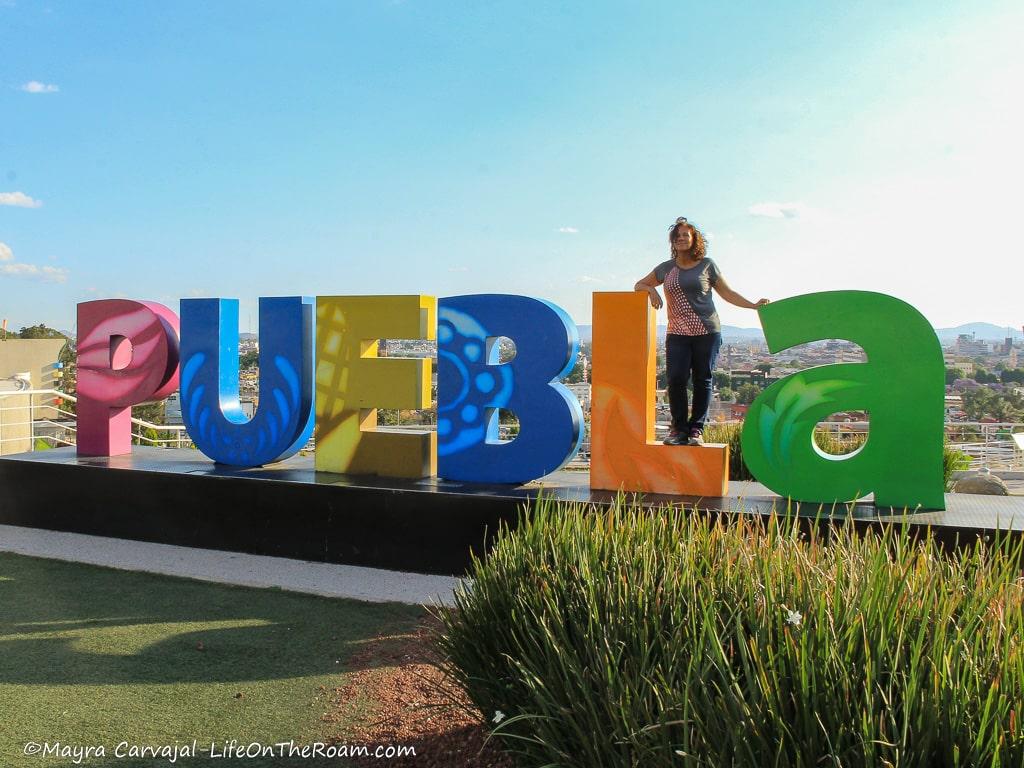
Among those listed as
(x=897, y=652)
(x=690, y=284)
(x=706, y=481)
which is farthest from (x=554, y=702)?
(x=690, y=284)

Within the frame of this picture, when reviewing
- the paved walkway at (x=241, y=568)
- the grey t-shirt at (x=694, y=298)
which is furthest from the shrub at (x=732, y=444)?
the paved walkway at (x=241, y=568)

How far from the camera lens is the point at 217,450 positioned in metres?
8.20

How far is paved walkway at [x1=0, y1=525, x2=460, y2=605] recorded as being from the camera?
634 cm

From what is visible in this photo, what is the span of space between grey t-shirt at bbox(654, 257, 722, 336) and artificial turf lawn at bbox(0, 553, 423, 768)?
9.60 ft

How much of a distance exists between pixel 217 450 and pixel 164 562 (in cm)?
132

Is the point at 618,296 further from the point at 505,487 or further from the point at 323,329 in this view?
the point at 323,329

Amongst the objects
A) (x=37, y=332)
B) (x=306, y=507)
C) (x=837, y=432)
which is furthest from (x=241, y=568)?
(x=37, y=332)

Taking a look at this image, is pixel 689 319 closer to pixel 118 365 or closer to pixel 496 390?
pixel 496 390

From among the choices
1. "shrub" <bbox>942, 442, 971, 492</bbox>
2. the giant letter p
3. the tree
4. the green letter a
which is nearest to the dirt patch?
the green letter a

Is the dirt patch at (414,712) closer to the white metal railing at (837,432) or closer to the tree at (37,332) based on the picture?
the white metal railing at (837,432)

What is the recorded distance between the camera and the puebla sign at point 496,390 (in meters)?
6.10

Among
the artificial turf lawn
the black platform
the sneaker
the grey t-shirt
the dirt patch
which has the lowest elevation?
the artificial turf lawn

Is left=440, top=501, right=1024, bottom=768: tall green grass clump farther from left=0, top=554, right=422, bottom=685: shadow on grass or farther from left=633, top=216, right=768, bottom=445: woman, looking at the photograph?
left=633, top=216, right=768, bottom=445: woman

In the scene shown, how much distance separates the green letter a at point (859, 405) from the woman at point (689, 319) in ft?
1.41
